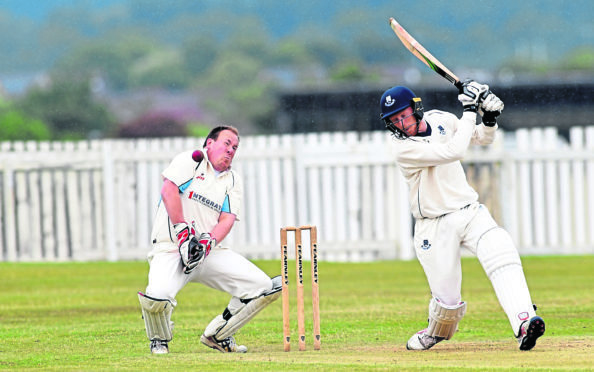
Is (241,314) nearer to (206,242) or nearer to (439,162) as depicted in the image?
(206,242)

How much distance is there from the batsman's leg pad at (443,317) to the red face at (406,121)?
1233 millimetres

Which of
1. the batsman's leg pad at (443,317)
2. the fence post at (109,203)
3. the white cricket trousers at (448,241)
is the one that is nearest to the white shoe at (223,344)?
the batsman's leg pad at (443,317)

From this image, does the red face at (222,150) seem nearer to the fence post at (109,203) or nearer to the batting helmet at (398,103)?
the batting helmet at (398,103)

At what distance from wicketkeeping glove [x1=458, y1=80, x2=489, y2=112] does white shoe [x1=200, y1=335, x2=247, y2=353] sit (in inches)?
98.7

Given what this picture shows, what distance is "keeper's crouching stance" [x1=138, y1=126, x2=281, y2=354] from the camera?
8.49 metres

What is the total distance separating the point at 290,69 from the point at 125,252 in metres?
123

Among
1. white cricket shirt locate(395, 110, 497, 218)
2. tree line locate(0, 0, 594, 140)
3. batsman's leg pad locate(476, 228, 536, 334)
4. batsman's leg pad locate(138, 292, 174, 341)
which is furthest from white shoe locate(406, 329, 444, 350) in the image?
tree line locate(0, 0, 594, 140)

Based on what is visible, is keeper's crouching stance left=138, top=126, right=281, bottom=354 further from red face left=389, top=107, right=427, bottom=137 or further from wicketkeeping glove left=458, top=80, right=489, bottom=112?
wicketkeeping glove left=458, top=80, right=489, bottom=112

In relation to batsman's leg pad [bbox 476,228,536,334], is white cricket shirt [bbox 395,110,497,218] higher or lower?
higher

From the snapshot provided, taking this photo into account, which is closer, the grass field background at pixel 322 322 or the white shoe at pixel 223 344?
the grass field background at pixel 322 322

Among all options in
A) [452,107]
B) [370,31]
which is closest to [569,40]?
[370,31]

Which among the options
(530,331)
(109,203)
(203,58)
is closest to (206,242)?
(530,331)

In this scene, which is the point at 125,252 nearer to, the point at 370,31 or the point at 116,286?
the point at 116,286

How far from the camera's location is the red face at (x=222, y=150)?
870 centimetres
